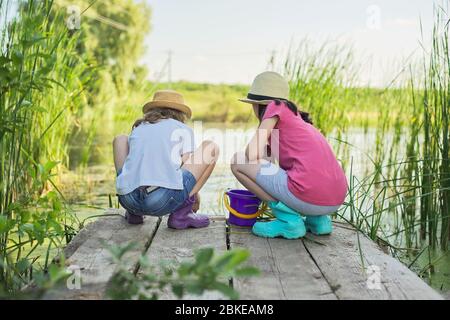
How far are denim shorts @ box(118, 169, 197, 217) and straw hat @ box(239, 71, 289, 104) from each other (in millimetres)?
483

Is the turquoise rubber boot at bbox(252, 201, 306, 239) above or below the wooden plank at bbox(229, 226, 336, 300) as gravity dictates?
above

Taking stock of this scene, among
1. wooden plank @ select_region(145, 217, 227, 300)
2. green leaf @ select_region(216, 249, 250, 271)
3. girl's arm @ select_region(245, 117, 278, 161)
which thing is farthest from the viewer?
girl's arm @ select_region(245, 117, 278, 161)

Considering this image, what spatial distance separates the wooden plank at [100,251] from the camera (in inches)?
74.4

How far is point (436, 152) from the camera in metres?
3.63

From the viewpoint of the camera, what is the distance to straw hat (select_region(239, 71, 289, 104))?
109 inches

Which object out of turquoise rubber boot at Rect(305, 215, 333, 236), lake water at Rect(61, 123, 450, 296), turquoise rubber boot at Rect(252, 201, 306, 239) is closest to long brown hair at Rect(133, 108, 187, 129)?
turquoise rubber boot at Rect(252, 201, 306, 239)

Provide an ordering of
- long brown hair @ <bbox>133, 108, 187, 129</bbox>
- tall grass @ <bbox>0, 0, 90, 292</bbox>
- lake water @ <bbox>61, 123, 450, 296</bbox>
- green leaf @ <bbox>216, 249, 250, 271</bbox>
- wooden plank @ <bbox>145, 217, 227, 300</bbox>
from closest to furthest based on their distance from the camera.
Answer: green leaf @ <bbox>216, 249, 250, 271</bbox> < tall grass @ <bbox>0, 0, 90, 292</bbox> < wooden plank @ <bbox>145, 217, 227, 300</bbox> < long brown hair @ <bbox>133, 108, 187, 129</bbox> < lake water @ <bbox>61, 123, 450, 296</bbox>

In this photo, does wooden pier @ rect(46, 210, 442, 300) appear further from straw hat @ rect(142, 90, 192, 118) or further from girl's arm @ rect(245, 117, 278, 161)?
straw hat @ rect(142, 90, 192, 118)

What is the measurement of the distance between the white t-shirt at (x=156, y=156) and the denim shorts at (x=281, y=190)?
1.25 feet

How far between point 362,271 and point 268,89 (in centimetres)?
100

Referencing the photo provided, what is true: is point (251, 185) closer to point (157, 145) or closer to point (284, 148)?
point (284, 148)

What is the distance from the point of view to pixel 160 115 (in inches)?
112

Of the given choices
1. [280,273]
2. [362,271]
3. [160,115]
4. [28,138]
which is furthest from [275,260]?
[28,138]

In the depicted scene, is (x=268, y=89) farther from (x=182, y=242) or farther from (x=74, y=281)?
(x=74, y=281)
